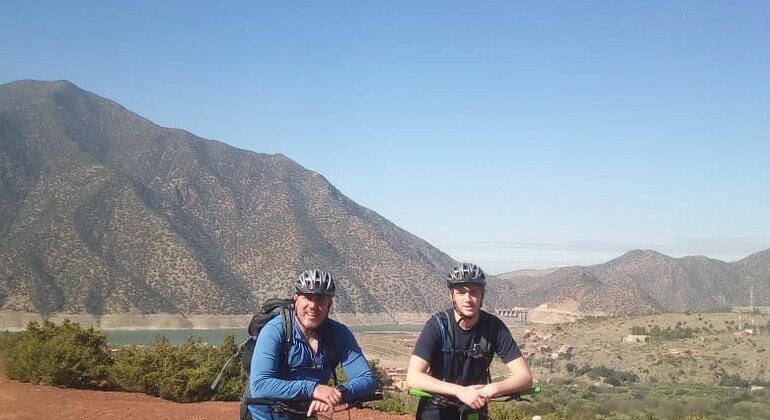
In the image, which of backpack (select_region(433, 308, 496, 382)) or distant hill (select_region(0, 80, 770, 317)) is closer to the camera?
backpack (select_region(433, 308, 496, 382))

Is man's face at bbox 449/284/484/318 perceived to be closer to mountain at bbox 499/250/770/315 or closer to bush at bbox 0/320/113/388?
bush at bbox 0/320/113/388

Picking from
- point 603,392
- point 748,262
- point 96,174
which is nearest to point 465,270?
point 603,392

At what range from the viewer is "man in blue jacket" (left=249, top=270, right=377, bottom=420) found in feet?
12.7

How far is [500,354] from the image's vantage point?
4.29m

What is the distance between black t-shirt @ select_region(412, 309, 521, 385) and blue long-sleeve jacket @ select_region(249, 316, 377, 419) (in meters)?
0.37

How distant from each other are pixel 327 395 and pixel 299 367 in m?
0.24

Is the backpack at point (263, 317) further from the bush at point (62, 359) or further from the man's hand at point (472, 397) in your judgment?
the bush at point (62, 359)

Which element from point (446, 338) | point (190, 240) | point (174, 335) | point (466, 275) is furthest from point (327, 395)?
point (190, 240)

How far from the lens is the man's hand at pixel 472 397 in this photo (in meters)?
3.98

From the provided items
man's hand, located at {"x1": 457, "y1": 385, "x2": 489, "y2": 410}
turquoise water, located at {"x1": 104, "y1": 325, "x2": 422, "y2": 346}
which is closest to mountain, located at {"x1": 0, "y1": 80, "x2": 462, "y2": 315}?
turquoise water, located at {"x1": 104, "y1": 325, "x2": 422, "y2": 346}

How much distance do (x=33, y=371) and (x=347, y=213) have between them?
132m

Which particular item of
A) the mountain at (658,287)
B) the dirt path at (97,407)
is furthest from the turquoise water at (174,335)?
the dirt path at (97,407)

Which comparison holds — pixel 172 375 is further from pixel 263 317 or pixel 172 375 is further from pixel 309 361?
pixel 309 361

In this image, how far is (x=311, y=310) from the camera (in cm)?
399
